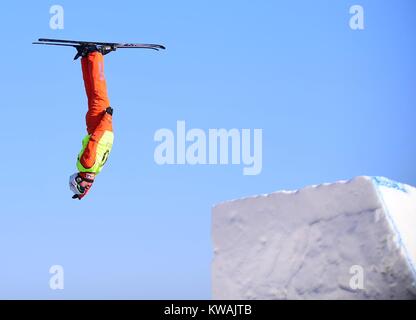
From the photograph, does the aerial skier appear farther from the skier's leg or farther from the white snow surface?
the white snow surface

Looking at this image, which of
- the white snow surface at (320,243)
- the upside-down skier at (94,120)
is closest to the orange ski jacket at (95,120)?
the upside-down skier at (94,120)

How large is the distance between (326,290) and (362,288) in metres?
0.74

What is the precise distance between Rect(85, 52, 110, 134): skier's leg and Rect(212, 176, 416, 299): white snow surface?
3342mm

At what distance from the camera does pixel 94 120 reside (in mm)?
18484

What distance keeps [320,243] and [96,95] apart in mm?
5851

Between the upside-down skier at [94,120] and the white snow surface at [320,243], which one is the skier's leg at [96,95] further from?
the white snow surface at [320,243]

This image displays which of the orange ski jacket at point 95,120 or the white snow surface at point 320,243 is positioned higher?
the orange ski jacket at point 95,120

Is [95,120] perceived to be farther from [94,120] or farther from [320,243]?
[320,243]

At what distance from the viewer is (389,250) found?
1562cm

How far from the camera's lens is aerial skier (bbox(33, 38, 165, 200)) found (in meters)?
18.2

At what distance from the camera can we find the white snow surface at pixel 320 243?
1568 centimetres
